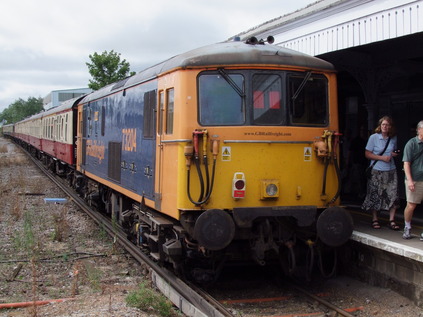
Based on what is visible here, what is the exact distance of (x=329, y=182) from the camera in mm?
6570

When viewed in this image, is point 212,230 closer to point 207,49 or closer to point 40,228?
point 207,49

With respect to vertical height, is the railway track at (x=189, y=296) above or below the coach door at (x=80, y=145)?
below

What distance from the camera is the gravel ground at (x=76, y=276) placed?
602 cm

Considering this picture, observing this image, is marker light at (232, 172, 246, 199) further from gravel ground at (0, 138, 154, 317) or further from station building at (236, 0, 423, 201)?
station building at (236, 0, 423, 201)

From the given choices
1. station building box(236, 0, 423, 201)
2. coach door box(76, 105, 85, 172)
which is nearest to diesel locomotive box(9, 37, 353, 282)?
station building box(236, 0, 423, 201)

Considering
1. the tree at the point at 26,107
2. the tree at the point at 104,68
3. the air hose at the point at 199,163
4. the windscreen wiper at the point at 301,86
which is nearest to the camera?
the air hose at the point at 199,163

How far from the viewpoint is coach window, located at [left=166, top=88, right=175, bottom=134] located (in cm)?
656

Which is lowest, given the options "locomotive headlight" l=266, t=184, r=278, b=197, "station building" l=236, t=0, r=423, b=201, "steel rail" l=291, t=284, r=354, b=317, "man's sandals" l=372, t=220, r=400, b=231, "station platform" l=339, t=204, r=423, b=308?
"steel rail" l=291, t=284, r=354, b=317

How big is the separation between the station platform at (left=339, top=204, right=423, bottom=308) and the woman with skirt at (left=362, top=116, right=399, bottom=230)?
15.3 inches

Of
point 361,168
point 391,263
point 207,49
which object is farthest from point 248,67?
point 361,168

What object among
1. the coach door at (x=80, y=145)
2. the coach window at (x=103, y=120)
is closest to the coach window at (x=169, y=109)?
the coach window at (x=103, y=120)

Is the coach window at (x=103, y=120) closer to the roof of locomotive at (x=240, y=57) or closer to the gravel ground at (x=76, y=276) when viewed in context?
the gravel ground at (x=76, y=276)

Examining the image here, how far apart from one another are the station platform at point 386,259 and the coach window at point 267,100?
81.9 inches

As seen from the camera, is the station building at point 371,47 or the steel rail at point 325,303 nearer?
the steel rail at point 325,303
